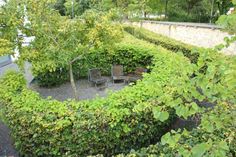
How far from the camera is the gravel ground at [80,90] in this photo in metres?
10.1

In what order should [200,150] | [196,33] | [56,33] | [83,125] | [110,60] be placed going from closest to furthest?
[200,150] → [83,125] → [56,33] → [110,60] → [196,33]

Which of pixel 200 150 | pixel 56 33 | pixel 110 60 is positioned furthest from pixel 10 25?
pixel 200 150

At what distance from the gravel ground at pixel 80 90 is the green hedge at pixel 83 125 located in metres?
3.51

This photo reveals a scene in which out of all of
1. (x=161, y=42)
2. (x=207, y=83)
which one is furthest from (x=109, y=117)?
(x=161, y=42)

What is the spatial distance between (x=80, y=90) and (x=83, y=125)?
5.02 m

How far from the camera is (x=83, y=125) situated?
5777 mm

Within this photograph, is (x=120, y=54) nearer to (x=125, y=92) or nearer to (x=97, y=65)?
(x=97, y=65)

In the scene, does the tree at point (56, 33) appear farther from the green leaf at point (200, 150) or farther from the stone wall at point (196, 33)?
the stone wall at point (196, 33)

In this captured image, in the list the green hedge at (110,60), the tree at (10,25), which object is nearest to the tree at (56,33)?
the tree at (10,25)

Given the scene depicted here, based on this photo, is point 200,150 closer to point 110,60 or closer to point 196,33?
point 110,60

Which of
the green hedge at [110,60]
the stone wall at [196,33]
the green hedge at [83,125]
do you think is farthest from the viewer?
the stone wall at [196,33]

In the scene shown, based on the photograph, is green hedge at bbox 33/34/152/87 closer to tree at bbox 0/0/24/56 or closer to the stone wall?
tree at bbox 0/0/24/56

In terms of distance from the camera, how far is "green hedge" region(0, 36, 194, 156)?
584cm

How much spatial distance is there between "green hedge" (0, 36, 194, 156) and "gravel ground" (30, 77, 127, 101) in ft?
11.5
